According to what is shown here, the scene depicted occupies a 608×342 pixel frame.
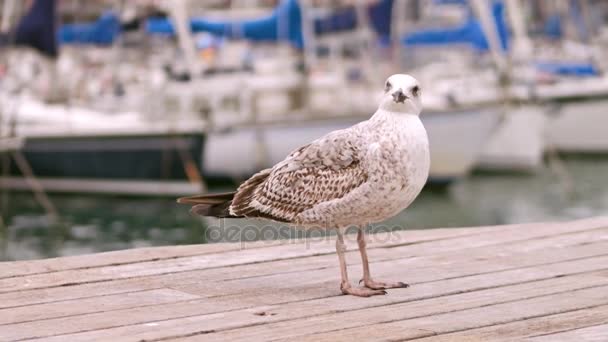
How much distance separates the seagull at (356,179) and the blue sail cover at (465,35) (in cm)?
2328

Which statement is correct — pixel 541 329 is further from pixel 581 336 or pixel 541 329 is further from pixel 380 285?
pixel 380 285

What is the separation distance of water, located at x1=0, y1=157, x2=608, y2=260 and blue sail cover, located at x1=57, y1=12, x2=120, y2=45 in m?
4.37

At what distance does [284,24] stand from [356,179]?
21.8 meters

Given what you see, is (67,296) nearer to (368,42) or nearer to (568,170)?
(368,42)

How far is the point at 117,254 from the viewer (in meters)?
6.15

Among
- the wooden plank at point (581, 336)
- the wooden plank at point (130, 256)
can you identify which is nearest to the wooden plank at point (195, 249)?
the wooden plank at point (130, 256)

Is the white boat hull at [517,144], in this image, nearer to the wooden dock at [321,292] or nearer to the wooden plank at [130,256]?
the wooden plank at [130,256]

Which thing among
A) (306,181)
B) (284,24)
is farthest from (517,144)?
(306,181)

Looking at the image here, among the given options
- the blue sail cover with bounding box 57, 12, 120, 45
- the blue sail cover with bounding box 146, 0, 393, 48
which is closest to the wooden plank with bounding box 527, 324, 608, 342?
the blue sail cover with bounding box 146, 0, 393, 48

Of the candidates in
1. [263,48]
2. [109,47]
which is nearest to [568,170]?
[263,48]

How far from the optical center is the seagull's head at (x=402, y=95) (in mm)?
5219

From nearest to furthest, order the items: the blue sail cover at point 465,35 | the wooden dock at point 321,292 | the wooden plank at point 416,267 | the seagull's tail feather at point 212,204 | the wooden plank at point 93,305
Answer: the wooden dock at point 321,292 → the wooden plank at point 93,305 → the wooden plank at point 416,267 → the seagull's tail feather at point 212,204 → the blue sail cover at point 465,35

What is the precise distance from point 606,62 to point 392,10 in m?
9.78

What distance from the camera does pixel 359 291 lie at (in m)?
5.18
